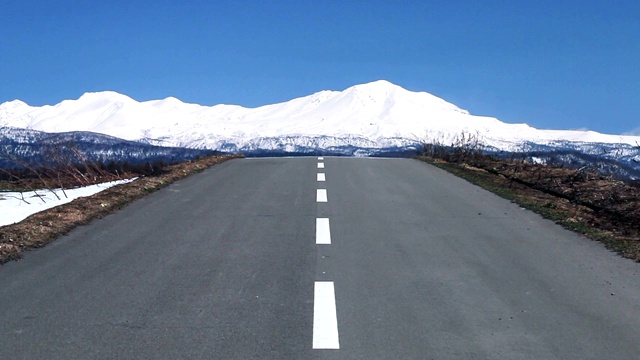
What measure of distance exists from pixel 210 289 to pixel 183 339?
1444 millimetres

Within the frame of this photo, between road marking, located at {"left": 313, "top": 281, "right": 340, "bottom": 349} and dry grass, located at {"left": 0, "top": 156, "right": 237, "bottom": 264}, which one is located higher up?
dry grass, located at {"left": 0, "top": 156, "right": 237, "bottom": 264}

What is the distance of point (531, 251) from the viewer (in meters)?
9.06

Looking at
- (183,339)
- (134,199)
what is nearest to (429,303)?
(183,339)

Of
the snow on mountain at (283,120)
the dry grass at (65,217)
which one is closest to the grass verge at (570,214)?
the dry grass at (65,217)

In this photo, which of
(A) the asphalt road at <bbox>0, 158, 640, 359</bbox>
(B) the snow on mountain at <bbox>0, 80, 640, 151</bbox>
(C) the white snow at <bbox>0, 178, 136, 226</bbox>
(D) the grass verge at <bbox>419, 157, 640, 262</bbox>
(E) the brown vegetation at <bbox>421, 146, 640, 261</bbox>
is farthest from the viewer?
(B) the snow on mountain at <bbox>0, 80, 640, 151</bbox>

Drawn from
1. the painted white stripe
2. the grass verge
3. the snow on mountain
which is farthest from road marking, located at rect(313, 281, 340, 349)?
the snow on mountain

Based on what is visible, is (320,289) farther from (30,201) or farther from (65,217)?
(30,201)

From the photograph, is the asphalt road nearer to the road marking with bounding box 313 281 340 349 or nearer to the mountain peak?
the road marking with bounding box 313 281 340 349

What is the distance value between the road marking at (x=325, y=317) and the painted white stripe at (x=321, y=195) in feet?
20.1

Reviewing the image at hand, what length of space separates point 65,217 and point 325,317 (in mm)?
6163

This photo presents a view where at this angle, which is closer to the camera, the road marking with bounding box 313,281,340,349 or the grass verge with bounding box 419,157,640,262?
the road marking with bounding box 313,281,340,349

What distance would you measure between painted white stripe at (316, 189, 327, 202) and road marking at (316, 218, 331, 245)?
7.55ft

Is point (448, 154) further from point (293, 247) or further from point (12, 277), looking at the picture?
point (12, 277)

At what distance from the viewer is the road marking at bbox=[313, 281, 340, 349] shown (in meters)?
5.62
